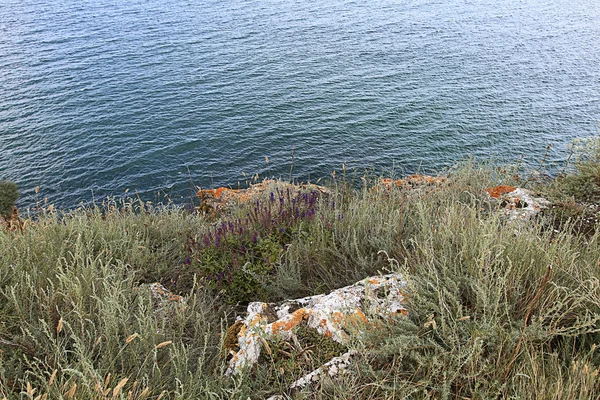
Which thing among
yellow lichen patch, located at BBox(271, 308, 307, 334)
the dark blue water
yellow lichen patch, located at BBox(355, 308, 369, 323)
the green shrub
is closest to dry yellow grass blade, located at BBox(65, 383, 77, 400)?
yellow lichen patch, located at BBox(271, 308, 307, 334)

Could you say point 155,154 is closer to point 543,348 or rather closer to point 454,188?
point 454,188

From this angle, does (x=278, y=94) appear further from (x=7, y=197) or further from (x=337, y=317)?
(x=337, y=317)

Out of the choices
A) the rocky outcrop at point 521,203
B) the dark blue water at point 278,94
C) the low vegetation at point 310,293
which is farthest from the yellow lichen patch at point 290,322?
the dark blue water at point 278,94

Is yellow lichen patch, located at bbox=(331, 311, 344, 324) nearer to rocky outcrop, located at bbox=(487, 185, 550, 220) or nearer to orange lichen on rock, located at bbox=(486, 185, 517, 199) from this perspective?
rocky outcrop, located at bbox=(487, 185, 550, 220)

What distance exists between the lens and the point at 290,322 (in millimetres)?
3244

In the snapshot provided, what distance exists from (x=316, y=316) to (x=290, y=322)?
0.21 metres

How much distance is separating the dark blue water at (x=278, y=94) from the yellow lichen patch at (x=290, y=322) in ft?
20.2

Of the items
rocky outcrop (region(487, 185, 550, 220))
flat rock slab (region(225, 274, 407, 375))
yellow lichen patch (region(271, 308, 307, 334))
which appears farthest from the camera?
rocky outcrop (region(487, 185, 550, 220))

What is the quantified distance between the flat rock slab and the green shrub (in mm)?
10671

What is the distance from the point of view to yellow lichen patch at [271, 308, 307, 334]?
10.5 feet

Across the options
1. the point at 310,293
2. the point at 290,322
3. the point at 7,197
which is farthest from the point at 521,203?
the point at 7,197

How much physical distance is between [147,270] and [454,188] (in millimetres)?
4628

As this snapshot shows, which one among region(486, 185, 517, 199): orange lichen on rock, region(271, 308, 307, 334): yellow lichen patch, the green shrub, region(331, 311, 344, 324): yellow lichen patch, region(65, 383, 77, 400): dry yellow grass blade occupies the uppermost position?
region(65, 383, 77, 400): dry yellow grass blade

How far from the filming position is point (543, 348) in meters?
2.79
